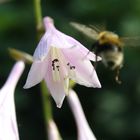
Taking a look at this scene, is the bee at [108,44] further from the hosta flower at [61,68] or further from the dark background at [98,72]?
the dark background at [98,72]

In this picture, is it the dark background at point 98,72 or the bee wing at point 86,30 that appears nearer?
the bee wing at point 86,30

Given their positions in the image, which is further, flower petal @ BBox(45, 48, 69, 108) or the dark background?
the dark background

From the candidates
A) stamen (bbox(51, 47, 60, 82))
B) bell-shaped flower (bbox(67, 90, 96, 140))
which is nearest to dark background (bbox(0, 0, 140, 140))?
bell-shaped flower (bbox(67, 90, 96, 140))

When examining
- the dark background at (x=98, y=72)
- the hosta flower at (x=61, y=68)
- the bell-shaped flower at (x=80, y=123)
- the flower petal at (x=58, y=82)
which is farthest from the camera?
the dark background at (x=98, y=72)

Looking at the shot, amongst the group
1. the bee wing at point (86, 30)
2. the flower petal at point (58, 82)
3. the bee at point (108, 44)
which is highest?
the bee wing at point (86, 30)

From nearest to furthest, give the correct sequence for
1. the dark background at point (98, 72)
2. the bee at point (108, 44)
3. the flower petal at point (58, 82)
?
the bee at point (108, 44), the flower petal at point (58, 82), the dark background at point (98, 72)

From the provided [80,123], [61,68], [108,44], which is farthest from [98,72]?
[108,44]

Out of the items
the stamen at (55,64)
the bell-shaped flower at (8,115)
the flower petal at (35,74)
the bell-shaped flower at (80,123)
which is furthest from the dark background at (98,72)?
the flower petal at (35,74)

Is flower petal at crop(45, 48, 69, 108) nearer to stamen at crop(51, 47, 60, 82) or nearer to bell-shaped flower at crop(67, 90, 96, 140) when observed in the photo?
stamen at crop(51, 47, 60, 82)
